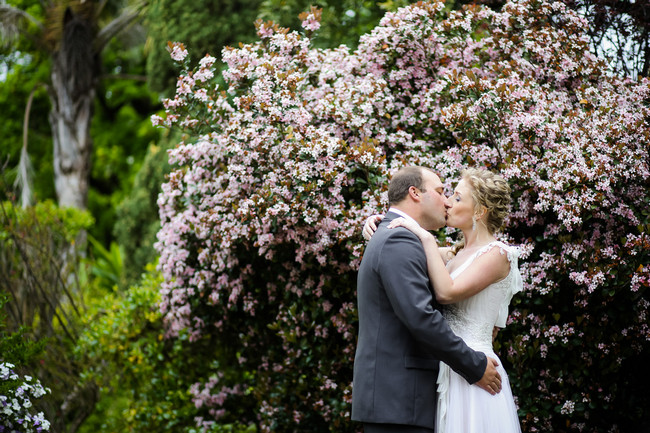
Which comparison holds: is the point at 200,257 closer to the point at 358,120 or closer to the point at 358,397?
the point at 358,120

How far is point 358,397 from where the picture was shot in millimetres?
3164

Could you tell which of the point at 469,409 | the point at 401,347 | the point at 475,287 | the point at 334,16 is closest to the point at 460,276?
the point at 475,287

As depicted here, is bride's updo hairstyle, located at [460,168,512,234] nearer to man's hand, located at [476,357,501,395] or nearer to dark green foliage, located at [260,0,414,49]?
man's hand, located at [476,357,501,395]

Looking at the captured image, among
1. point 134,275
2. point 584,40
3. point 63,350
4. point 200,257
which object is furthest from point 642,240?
point 134,275

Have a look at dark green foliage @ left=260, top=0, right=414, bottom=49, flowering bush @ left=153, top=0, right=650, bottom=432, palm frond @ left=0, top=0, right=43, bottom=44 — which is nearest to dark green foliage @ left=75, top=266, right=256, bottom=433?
flowering bush @ left=153, top=0, right=650, bottom=432

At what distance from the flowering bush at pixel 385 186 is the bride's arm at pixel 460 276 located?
89cm

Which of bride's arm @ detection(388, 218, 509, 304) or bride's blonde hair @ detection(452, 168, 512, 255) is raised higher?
bride's blonde hair @ detection(452, 168, 512, 255)

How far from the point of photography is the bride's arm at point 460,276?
3096 millimetres

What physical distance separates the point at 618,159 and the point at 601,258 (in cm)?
62

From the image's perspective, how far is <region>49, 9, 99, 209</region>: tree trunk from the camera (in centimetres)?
1416

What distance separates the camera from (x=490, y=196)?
11.0 ft

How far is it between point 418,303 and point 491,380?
1.79ft

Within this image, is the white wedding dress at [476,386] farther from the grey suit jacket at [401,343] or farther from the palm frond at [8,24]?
the palm frond at [8,24]

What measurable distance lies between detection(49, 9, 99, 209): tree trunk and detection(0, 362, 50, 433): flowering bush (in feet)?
35.1
